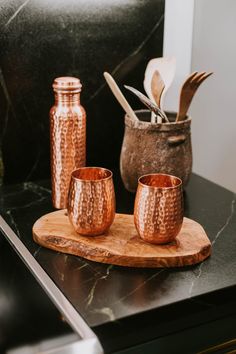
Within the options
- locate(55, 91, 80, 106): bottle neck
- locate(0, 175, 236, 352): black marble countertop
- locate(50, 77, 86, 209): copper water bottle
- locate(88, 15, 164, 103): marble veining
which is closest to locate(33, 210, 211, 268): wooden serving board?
locate(0, 175, 236, 352): black marble countertop

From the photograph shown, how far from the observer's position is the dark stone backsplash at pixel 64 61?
3.82 feet

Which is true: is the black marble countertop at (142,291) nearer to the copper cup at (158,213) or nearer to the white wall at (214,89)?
the copper cup at (158,213)

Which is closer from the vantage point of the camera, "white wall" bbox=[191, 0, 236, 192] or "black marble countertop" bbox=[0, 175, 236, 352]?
"black marble countertop" bbox=[0, 175, 236, 352]

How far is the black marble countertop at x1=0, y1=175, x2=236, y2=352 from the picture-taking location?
0.76 meters

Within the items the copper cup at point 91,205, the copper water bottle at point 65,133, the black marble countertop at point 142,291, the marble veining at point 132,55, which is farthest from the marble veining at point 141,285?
the marble veining at point 132,55

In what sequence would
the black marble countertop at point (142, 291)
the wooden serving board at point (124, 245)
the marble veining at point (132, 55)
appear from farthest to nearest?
the marble veining at point (132, 55) < the wooden serving board at point (124, 245) < the black marble countertop at point (142, 291)

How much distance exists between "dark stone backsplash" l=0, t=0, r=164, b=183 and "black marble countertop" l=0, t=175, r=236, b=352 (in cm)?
28

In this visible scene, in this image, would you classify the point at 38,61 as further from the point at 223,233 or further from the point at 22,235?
the point at 223,233

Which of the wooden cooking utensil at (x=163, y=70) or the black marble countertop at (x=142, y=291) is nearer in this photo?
the black marble countertop at (x=142, y=291)

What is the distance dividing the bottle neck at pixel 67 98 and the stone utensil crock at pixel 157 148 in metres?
0.14

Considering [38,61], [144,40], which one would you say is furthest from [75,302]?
[144,40]

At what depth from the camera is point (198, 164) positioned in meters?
1.54

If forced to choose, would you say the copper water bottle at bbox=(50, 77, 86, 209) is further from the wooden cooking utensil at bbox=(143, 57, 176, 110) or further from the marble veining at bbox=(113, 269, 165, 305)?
the marble veining at bbox=(113, 269, 165, 305)

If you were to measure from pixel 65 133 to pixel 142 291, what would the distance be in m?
0.40
